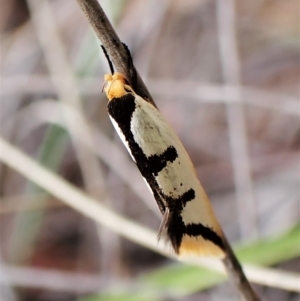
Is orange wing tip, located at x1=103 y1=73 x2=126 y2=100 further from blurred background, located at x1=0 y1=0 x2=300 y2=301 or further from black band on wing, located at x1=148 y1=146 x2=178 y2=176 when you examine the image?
blurred background, located at x1=0 y1=0 x2=300 y2=301

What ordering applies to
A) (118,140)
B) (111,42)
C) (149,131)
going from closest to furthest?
(111,42) → (149,131) → (118,140)

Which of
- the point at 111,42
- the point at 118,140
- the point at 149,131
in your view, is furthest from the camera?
the point at 118,140

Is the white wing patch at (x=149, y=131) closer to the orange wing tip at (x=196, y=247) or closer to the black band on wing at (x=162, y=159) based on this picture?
the black band on wing at (x=162, y=159)

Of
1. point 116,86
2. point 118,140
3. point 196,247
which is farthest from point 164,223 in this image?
point 118,140

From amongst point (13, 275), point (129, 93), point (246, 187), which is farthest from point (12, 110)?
point (129, 93)

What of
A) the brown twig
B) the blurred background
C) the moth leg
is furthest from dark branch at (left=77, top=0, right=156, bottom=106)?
the blurred background

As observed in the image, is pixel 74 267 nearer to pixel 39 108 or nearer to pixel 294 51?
pixel 39 108

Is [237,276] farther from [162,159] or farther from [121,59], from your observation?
[121,59]
